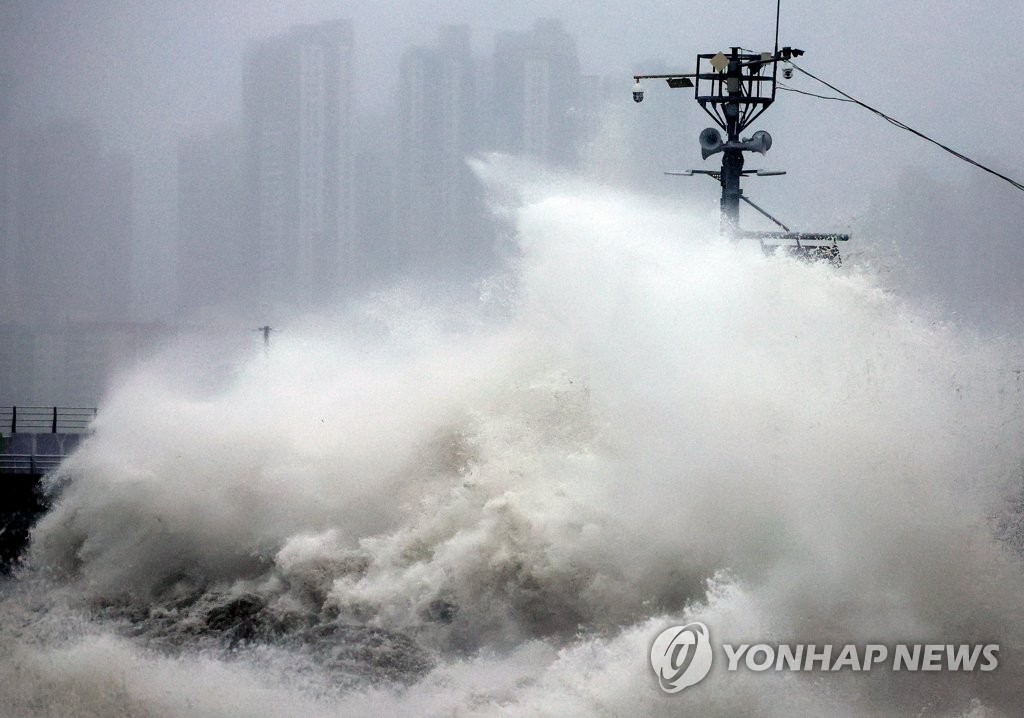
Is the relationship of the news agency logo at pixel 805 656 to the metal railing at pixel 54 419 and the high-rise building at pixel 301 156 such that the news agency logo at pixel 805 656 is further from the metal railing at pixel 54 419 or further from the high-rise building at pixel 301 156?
the high-rise building at pixel 301 156

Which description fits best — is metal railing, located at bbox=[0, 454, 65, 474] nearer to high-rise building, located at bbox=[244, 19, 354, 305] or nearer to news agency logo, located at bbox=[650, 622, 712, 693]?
news agency logo, located at bbox=[650, 622, 712, 693]

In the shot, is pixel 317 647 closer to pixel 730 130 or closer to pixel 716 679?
pixel 716 679

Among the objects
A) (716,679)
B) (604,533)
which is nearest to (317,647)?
(604,533)

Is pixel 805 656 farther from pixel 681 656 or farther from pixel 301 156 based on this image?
pixel 301 156

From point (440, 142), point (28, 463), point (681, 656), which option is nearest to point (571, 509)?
point (681, 656)

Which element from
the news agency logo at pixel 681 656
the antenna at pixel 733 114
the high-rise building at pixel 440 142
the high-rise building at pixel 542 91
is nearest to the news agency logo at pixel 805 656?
the news agency logo at pixel 681 656

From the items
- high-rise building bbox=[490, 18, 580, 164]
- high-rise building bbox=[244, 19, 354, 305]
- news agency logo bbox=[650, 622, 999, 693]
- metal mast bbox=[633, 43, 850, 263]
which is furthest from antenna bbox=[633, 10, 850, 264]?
high-rise building bbox=[244, 19, 354, 305]

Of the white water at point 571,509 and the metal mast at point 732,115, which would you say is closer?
the white water at point 571,509

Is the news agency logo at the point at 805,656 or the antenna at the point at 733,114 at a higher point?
the antenna at the point at 733,114
